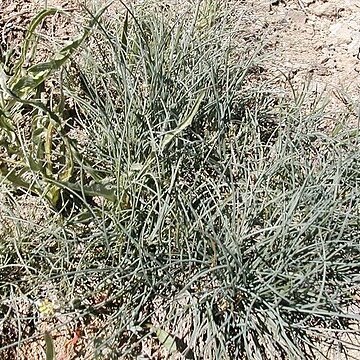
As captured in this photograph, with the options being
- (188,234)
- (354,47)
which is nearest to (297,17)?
(354,47)

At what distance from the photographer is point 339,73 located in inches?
82.6

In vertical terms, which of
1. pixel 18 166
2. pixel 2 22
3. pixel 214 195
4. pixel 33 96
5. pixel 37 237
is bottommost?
pixel 214 195

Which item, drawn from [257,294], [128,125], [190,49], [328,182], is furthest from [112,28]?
[257,294]

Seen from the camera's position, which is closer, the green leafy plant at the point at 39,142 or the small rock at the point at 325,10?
the green leafy plant at the point at 39,142

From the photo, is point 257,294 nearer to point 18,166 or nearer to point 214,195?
point 214,195

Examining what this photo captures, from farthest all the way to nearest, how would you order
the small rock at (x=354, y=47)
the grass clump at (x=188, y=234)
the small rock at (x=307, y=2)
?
the small rock at (x=307, y=2)
the small rock at (x=354, y=47)
the grass clump at (x=188, y=234)

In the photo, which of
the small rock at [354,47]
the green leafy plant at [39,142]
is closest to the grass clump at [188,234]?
the green leafy plant at [39,142]

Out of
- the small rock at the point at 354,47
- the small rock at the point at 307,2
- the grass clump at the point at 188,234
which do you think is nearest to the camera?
the grass clump at the point at 188,234

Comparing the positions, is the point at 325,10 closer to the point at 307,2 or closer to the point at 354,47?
the point at 307,2

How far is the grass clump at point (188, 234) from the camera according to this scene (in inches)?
60.3

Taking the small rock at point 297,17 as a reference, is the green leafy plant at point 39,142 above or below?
above

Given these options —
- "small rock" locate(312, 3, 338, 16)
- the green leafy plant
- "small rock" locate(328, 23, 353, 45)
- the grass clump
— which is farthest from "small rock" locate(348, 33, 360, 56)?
the green leafy plant

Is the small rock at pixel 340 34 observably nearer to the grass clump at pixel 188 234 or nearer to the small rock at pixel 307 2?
the small rock at pixel 307 2

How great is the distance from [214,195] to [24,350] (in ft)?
2.06
